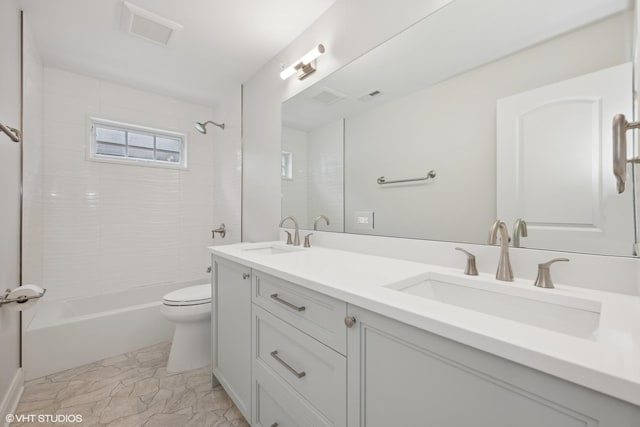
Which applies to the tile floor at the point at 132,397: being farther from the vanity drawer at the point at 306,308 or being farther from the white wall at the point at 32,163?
the vanity drawer at the point at 306,308

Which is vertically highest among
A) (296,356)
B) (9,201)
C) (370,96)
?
(370,96)

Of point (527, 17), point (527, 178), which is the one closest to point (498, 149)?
point (527, 178)

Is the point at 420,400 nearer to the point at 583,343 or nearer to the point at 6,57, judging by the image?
the point at 583,343

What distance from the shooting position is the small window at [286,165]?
2051mm

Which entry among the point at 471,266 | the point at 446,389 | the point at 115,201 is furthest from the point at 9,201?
the point at 471,266

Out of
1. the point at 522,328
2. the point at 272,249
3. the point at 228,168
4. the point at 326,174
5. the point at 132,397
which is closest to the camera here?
the point at 522,328

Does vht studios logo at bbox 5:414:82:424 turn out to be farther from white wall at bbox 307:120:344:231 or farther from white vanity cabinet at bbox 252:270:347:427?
white wall at bbox 307:120:344:231

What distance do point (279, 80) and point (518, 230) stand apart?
1946mm

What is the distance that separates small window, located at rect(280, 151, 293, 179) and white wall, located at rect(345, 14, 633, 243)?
67 cm

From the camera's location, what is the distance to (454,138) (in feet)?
3.67

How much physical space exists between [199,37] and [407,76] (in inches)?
62.1

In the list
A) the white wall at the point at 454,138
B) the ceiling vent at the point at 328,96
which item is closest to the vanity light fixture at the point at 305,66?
the ceiling vent at the point at 328,96

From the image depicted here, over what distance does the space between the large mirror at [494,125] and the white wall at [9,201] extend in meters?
1.76

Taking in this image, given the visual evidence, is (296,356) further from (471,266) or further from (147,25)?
(147,25)
